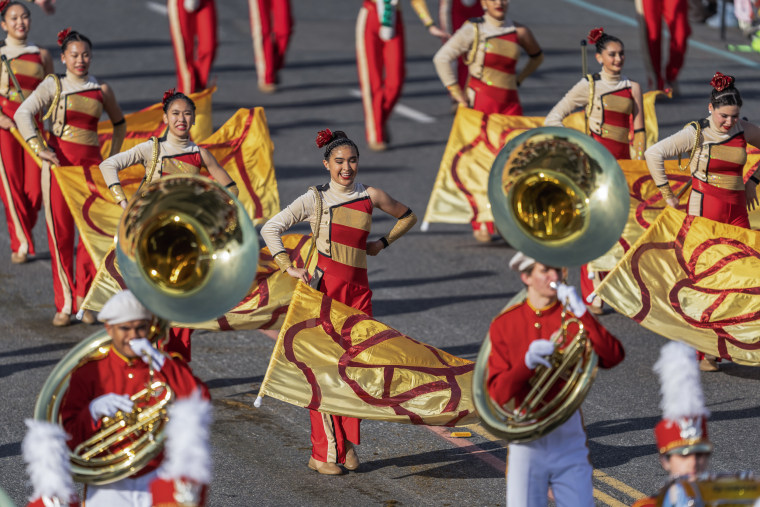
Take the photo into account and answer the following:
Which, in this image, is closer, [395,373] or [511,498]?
[511,498]

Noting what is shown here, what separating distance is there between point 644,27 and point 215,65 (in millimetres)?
5976

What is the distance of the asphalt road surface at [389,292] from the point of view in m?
8.12

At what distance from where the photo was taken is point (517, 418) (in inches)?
242

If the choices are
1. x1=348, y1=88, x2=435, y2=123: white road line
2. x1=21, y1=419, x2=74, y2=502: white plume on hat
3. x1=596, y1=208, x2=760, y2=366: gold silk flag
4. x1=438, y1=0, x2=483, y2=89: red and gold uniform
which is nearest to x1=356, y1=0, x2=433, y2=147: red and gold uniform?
x1=438, y1=0, x2=483, y2=89: red and gold uniform

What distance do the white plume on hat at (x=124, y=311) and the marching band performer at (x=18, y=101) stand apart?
5869 millimetres

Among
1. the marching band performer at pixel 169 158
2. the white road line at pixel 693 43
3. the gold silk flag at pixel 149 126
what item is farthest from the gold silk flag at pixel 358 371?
the white road line at pixel 693 43

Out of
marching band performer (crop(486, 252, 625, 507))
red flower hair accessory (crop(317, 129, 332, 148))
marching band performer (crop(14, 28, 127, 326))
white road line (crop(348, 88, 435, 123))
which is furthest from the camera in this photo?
white road line (crop(348, 88, 435, 123))

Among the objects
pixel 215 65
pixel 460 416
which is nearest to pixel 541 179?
pixel 460 416

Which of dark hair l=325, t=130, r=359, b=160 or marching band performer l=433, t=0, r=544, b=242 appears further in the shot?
marching band performer l=433, t=0, r=544, b=242

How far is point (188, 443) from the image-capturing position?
16.8ft

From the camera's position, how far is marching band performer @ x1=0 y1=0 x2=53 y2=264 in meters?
11.4

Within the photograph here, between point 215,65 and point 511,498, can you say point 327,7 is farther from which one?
point 511,498

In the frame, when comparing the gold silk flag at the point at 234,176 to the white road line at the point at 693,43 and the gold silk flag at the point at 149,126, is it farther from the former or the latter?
the white road line at the point at 693,43

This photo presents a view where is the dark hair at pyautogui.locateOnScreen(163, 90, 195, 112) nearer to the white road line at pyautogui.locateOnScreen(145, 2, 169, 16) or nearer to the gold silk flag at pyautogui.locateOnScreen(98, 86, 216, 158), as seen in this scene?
the gold silk flag at pyautogui.locateOnScreen(98, 86, 216, 158)
